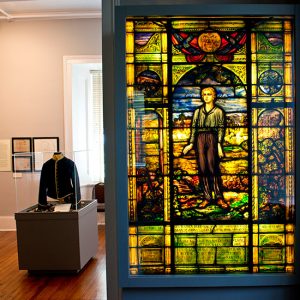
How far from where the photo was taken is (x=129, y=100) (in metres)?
2.79

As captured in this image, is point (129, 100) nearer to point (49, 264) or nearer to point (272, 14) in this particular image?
point (272, 14)

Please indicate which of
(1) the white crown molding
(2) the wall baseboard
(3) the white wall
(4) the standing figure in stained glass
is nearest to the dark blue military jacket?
(3) the white wall

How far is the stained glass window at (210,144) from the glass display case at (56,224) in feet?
8.33

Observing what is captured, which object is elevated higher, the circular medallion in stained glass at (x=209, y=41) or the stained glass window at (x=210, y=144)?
the circular medallion in stained glass at (x=209, y=41)

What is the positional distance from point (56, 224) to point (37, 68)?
10.5 ft

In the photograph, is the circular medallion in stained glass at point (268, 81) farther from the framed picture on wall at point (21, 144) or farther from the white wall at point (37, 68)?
the framed picture on wall at point (21, 144)

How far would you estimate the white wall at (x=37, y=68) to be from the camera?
727 centimetres

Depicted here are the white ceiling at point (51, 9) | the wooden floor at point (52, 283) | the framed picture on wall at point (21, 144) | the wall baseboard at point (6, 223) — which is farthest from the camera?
the wall baseboard at point (6, 223)

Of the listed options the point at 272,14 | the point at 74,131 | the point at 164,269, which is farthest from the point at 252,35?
the point at 74,131

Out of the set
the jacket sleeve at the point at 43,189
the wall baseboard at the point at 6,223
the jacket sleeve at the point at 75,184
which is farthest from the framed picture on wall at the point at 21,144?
the jacket sleeve at the point at 75,184

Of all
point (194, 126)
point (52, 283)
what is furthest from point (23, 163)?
point (194, 126)

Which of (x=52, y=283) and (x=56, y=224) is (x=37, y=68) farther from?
(x=52, y=283)

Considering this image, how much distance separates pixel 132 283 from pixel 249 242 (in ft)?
2.68

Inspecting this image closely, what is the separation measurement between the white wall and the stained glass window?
4.71 metres
